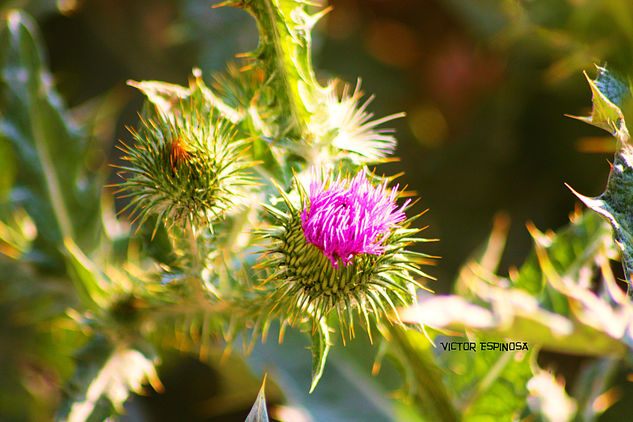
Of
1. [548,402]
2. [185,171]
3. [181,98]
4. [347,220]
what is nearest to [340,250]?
[347,220]

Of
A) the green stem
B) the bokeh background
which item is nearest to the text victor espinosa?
the green stem

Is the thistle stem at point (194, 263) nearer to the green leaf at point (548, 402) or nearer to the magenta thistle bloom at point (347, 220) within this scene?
the magenta thistle bloom at point (347, 220)

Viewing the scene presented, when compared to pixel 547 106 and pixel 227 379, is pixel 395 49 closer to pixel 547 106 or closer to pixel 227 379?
pixel 547 106

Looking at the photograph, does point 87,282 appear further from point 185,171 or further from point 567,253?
point 567,253

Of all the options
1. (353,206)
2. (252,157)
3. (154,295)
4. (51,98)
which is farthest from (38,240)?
(353,206)

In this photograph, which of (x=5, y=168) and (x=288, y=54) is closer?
(x=288, y=54)
